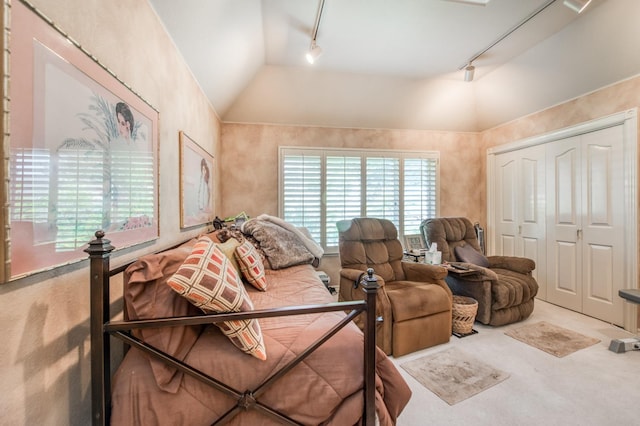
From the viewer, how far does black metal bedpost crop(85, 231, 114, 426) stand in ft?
2.92

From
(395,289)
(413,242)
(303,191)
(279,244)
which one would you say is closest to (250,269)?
(279,244)

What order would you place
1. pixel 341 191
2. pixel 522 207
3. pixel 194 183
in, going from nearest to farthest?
1. pixel 194 183
2. pixel 522 207
3. pixel 341 191

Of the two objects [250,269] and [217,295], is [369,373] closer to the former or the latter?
[217,295]

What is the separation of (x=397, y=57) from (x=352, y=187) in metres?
1.72

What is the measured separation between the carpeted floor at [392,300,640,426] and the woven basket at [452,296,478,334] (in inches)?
3.6

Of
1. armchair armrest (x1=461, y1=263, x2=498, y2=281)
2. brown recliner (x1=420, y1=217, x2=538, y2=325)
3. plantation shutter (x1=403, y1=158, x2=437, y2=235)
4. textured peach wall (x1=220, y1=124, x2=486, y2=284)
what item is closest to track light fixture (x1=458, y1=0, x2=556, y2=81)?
textured peach wall (x1=220, y1=124, x2=486, y2=284)

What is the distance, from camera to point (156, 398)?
0.91m

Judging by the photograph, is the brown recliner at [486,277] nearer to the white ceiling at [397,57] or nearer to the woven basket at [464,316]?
the woven basket at [464,316]

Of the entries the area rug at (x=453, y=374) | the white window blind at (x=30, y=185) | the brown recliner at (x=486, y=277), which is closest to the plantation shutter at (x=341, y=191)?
the brown recliner at (x=486, y=277)

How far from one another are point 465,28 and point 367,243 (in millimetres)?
2357

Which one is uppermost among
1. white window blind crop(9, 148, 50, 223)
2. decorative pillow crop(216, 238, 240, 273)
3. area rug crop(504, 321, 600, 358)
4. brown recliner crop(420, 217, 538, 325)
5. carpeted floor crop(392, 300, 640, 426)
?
white window blind crop(9, 148, 50, 223)

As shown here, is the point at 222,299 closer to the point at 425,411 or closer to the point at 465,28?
the point at 425,411

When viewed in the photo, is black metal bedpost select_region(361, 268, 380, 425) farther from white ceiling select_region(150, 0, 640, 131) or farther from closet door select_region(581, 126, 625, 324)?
closet door select_region(581, 126, 625, 324)

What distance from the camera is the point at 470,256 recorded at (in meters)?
3.11
